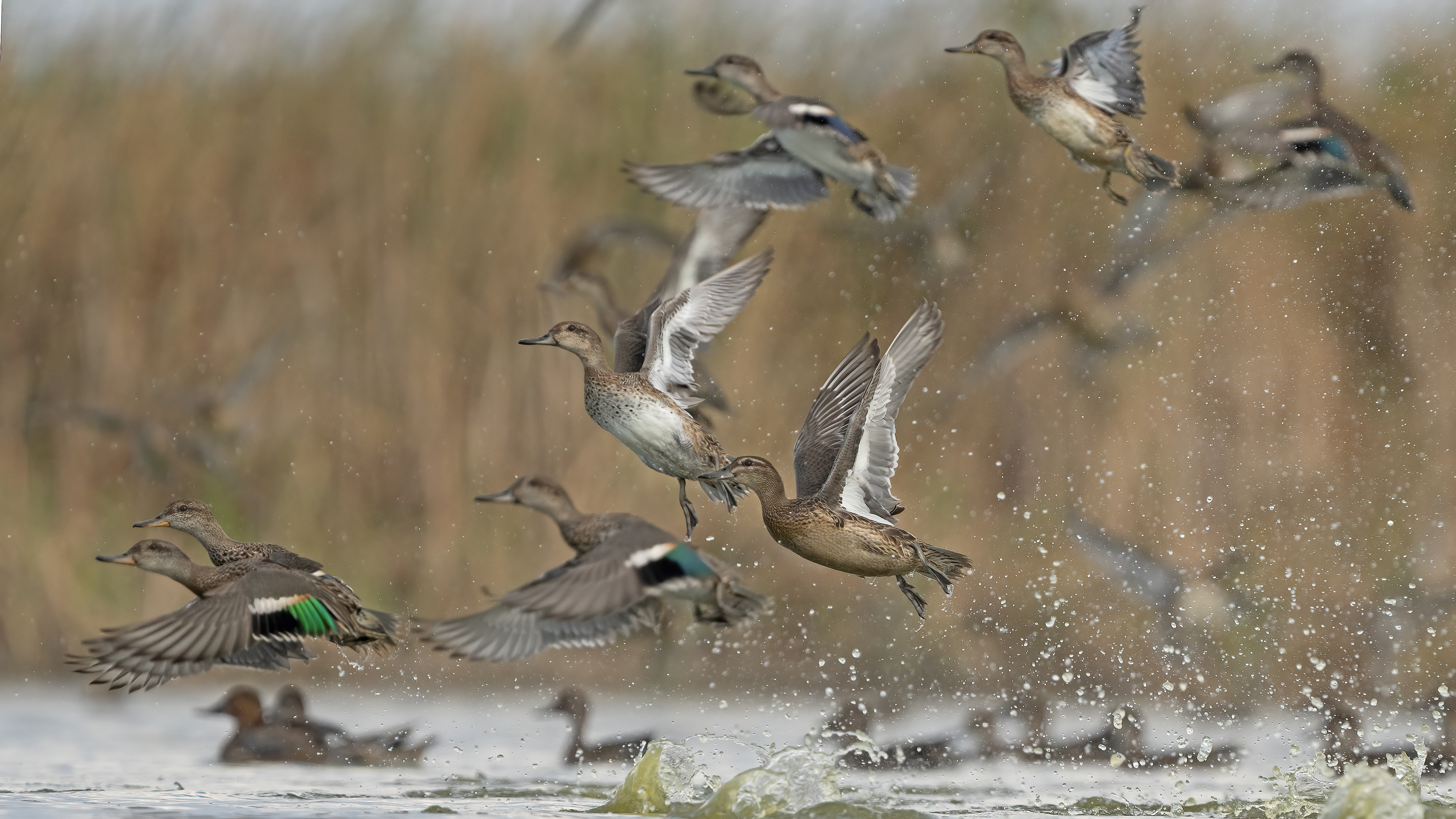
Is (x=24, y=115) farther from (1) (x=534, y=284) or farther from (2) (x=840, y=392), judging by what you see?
(2) (x=840, y=392)

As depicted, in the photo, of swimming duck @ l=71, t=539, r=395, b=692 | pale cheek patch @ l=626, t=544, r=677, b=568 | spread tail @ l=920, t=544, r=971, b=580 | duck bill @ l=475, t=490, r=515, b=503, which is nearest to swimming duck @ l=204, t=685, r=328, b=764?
swimming duck @ l=71, t=539, r=395, b=692

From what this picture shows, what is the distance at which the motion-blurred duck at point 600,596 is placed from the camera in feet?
16.1

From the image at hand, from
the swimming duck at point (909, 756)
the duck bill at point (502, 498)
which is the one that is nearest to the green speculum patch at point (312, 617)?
the duck bill at point (502, 498)

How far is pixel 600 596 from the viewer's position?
4.93m

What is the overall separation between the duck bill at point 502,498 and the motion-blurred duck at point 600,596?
1 centimetres

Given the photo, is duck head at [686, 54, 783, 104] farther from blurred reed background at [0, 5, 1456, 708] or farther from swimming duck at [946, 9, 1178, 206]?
blurred reed background at [0, 5, 1456, 708]

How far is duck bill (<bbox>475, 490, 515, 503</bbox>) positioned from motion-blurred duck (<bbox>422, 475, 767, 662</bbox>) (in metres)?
0.01

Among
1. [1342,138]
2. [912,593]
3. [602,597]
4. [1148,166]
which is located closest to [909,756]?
[912,593]

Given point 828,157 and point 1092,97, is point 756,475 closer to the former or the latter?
point 828,157

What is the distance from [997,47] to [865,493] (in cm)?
250

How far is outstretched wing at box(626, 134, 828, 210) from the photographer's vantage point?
7.17 m

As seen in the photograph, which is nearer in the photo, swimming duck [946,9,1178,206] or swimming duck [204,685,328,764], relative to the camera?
swimming duck [946,9,1178,206]

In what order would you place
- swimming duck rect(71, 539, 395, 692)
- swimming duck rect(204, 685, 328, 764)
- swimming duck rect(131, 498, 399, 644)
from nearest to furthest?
swimming duck rect(71, 539, 395, 692), swimming duck rect(131, 498, 399, 644), swimming duck rect(204, 685, 328, 764)

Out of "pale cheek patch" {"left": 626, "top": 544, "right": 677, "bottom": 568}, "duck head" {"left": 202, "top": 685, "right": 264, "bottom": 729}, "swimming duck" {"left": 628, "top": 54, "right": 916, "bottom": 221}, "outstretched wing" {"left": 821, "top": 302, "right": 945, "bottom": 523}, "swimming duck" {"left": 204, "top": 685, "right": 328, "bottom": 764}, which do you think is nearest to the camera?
"pale cheek patch" {"left": 626, "top": 544, "right": 677, "bottom": 568}
